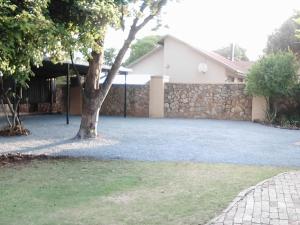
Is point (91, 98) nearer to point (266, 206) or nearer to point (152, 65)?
point (266, 206)

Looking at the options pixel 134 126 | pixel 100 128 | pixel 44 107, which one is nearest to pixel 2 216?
pixel 100 128

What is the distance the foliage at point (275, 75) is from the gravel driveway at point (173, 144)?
9.47 feet

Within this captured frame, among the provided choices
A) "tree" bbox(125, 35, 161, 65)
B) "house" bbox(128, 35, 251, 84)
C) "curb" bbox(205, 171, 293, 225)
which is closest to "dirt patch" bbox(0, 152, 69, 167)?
"curb" bbox(205, 171, 293, 225)

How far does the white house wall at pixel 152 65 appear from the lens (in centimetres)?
3604

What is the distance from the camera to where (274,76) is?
66.6 feet

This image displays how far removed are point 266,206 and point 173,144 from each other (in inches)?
287

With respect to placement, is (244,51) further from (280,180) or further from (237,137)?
(280,180)

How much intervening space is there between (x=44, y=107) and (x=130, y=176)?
64.1 ft

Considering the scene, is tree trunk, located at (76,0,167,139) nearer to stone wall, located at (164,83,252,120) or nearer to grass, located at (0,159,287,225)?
grass, located at (0,159,287,225)

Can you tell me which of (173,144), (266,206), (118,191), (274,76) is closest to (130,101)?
(274,76)

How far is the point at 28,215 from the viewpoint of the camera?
5.76 metres

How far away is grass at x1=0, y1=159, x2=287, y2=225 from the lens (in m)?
5.73

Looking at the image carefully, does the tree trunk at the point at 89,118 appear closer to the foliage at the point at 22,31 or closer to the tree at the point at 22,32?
the tree at the point at 22,32

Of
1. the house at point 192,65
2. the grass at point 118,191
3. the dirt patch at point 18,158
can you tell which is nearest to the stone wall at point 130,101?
the house at point 192,65
